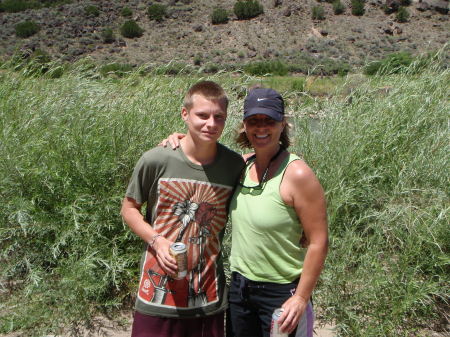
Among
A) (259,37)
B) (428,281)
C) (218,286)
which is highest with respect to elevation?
(218,286)

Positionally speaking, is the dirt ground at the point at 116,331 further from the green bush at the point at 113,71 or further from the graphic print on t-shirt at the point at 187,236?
the green bush at the point at 113,71

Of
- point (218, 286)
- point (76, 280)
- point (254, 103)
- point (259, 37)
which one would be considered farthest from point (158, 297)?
point (259, 37)

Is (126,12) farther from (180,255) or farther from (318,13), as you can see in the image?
(180,255)

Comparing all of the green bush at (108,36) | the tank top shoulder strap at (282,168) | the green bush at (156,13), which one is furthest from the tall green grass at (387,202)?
the green bush at (156,13)

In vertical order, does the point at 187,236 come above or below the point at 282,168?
below

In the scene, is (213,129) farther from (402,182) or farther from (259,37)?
(259,37)

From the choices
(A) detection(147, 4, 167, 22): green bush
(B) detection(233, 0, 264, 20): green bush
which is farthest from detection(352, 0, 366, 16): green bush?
(A) detection(147, 4, 167, 22): green bush

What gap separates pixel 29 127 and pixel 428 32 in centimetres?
5278

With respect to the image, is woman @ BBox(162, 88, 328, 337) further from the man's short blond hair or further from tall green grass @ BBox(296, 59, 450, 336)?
tall green grass @ BBox(296, 59, 450, 336)

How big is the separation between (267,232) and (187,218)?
33cm

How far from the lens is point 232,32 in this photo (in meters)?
52.0

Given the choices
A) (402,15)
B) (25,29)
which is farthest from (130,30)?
(402,15)

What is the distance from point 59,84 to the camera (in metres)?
5.07

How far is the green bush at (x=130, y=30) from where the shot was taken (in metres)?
48.5
